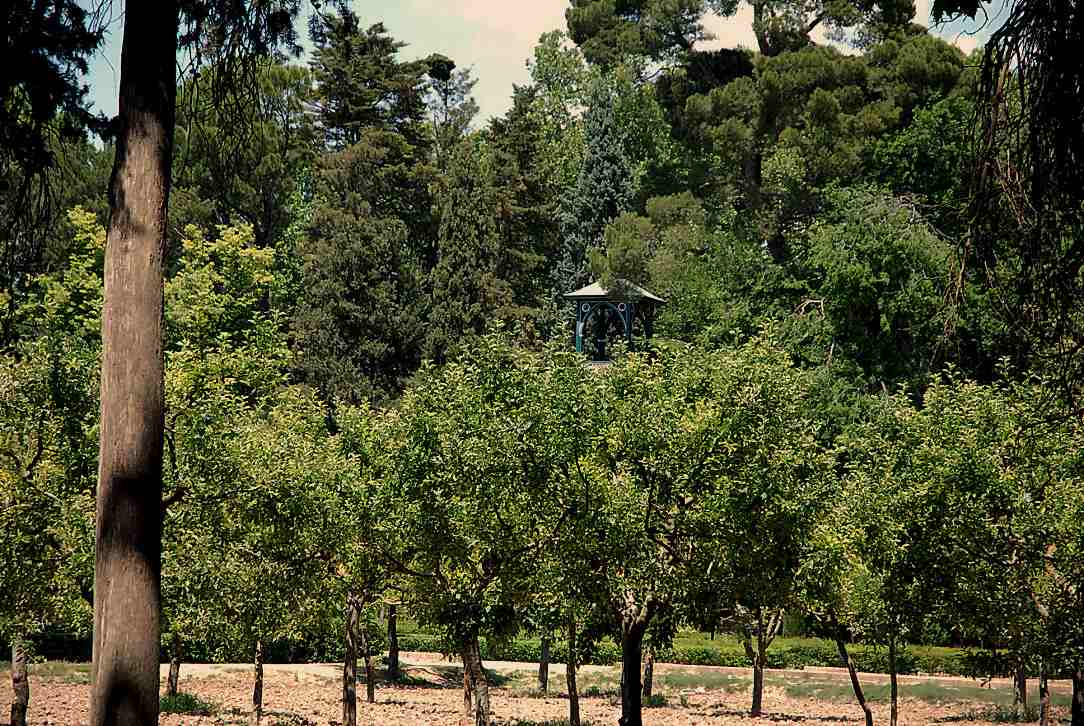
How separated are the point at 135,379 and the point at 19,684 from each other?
52.0ft

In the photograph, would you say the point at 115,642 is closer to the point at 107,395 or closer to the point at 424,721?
the point at 107,395

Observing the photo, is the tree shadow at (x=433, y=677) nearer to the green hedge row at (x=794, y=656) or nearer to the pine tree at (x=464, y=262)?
the green hedge row at (x=794, y=656)

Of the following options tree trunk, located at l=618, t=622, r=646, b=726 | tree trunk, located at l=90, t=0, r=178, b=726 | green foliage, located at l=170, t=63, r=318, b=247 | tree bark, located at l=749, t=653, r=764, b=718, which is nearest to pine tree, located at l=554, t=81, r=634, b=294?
green foliage, located at l=170, t=63, r=318, b=247

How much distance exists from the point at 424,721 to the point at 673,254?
25.9 m

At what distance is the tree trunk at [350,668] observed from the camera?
2322cm

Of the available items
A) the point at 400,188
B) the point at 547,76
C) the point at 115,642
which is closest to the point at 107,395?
the point at 115,642

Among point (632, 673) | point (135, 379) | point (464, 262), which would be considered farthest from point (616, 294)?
point (135, 379)

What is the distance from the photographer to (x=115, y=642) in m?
6.07

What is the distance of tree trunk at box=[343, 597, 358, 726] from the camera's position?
76.2 feet

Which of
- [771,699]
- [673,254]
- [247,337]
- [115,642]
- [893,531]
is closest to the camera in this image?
[115,642]

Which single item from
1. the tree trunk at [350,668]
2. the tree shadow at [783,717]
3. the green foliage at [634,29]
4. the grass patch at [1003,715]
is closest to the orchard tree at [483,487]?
the tree trunk at [350,668]

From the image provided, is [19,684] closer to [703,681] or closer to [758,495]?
[758,495]

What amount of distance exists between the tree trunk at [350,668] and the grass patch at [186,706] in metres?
4.14

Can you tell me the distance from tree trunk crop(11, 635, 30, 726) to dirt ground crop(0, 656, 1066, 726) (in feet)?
10.6
